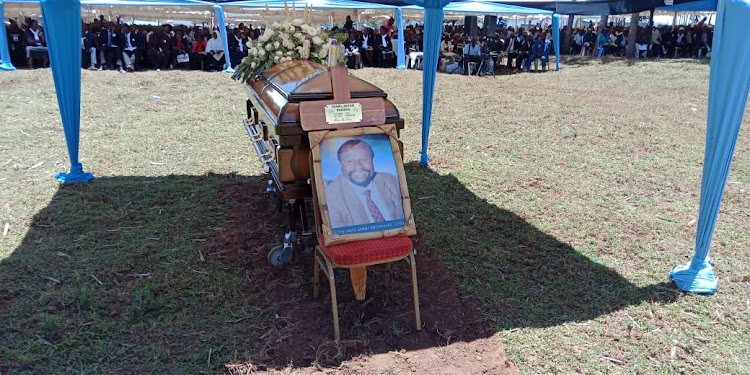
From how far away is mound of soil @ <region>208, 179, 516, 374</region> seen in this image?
2830mm

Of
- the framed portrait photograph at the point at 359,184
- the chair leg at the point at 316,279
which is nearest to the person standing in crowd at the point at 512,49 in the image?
the framed portrait photograph at the point at 359,184

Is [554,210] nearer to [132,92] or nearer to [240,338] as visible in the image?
[240,338]

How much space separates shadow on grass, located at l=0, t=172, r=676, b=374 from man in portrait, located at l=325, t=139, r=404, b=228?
26.6 inches

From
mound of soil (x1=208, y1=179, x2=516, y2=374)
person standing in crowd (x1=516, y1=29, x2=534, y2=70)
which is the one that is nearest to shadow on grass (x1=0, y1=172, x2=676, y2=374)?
mound of soil (x1=208, y1=179, x2=516, y2=374)

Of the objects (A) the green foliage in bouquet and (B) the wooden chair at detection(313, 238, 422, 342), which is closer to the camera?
(B) the wooden chair at detection(313, 238, 422, 342)

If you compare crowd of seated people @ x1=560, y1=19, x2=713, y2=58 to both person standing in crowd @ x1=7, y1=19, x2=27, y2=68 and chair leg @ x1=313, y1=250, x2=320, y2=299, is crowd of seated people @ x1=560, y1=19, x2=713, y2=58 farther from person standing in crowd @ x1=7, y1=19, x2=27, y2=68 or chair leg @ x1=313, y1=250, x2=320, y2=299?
chair leg @ x1=313, y1=250, x2=320, y2=299

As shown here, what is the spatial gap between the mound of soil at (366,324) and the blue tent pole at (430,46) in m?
2.47

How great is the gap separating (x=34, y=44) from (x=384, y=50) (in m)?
10.3

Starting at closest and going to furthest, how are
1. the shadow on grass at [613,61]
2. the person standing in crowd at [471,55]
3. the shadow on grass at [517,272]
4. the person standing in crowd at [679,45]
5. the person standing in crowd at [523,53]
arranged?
the shadow on grass at [517,272]
the person standing in crowd at [471,55]
the person standing in crowd at [523,53]
the shadow on grass at [613,61]
the person standing in crowd at [679,45]

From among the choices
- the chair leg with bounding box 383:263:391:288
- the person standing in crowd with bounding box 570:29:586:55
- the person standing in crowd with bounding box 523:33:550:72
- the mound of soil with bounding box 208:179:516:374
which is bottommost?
the mound of soil with bounding box 208:179:516:374

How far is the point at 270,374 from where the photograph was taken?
8.90 ft

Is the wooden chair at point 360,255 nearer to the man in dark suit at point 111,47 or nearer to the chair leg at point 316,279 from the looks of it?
the chair leg at point 316,279

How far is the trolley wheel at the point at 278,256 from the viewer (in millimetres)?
3764

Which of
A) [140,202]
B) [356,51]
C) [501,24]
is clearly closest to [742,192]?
[140,202]
